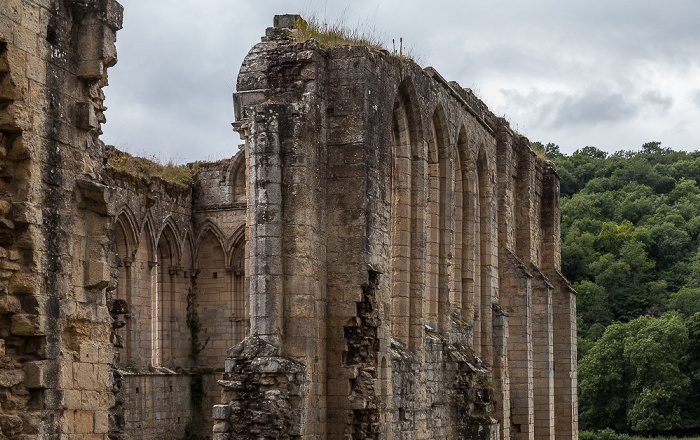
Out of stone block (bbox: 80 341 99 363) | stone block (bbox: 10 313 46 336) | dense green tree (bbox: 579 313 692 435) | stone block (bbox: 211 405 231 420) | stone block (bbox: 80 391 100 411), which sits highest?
stone block (bbox: 10 313 46 336)

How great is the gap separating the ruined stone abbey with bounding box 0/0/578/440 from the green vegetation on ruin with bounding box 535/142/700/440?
15302 millimetres

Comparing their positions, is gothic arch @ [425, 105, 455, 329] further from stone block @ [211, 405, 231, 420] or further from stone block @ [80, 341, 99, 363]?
stone block @ [80, 341, 99, 363]

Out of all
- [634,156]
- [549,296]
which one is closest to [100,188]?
[549,296]

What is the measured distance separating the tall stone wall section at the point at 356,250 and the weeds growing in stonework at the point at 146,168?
23.4 ft

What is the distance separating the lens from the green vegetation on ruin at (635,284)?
141 ft

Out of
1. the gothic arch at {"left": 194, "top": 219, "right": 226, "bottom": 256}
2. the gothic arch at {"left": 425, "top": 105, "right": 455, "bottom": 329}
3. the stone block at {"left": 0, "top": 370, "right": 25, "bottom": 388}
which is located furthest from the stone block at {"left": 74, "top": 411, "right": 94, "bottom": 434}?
the gothic arch at {"left": 194, "top": 219, "right": 226, "bottom": 256}

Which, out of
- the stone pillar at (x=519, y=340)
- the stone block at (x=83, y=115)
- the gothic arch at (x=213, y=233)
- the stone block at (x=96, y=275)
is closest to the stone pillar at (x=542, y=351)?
the stone pillar at (x=519, y=340)

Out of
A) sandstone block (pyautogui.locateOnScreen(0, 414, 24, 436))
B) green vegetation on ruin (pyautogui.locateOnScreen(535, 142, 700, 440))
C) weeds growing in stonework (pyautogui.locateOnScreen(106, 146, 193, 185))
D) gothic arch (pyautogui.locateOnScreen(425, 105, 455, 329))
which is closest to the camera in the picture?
sandstone block (pyautogui.locateOnScreen(0, 414, 24, 436))

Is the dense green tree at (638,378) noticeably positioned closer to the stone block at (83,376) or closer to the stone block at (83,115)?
the stone block at (83,376)

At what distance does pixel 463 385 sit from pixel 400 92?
17.0 feet

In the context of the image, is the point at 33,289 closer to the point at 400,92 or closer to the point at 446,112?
the point at 400,92

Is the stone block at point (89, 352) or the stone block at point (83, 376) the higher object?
the stone block at point (89, 352)

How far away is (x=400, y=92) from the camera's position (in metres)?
17.4

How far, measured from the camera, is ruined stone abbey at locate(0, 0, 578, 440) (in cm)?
830
